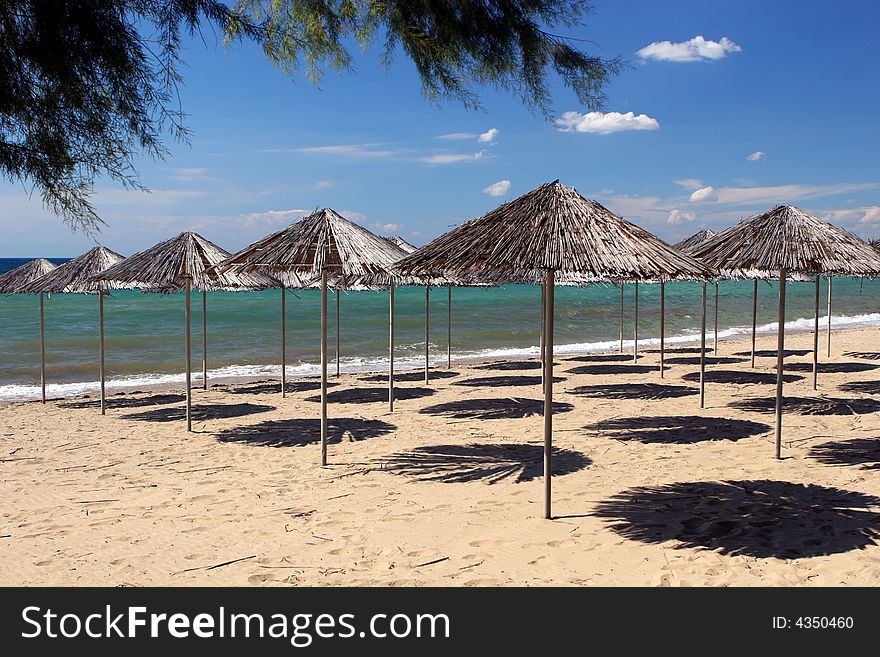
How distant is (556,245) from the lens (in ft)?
15.1

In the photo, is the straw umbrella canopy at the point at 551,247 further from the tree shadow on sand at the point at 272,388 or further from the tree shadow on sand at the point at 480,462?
the tree shadow on sand at the point at 272,388

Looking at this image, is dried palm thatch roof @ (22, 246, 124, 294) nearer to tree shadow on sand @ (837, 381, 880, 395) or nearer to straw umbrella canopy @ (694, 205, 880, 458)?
straw umbrella canopy @ (694, 205, 880, 458)

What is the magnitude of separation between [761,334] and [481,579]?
22.6m

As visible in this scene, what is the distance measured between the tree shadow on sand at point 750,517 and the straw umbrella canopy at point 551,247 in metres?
0.75

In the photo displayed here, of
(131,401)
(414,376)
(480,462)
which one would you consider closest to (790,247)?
(480,462)

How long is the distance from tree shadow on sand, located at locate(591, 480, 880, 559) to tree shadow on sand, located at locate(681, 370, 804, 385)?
20.4 ft

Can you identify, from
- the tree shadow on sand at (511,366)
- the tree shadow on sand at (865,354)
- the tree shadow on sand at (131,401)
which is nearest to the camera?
the tree shadow on sand at (131,401)

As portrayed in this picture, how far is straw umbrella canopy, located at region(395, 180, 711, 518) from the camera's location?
454cm

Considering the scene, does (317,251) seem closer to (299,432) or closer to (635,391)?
(299,432)

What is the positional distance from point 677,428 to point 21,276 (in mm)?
9603

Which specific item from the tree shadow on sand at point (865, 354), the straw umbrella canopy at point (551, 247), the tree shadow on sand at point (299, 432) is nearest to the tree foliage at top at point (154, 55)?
the straw umbrella canopy at point (551, 247)

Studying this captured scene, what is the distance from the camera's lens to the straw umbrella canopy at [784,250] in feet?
21.9

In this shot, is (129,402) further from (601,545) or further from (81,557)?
(601,545)
